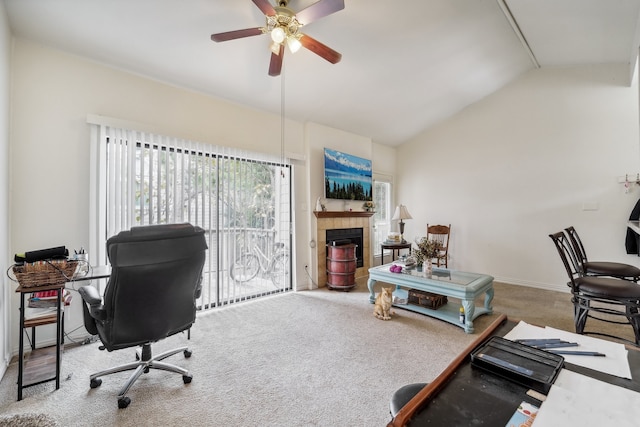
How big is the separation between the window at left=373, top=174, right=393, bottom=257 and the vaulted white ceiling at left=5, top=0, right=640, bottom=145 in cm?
162

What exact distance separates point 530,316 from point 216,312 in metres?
3.65

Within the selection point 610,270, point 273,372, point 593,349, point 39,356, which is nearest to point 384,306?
point 273,372

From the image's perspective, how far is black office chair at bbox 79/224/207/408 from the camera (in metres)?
1.64

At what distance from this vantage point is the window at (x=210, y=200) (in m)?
2.62

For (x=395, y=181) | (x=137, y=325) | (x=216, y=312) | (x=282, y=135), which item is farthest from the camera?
(x=395, y=181)

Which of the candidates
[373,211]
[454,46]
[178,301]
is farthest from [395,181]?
[178,301]

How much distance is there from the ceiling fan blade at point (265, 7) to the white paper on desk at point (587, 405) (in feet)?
8.08

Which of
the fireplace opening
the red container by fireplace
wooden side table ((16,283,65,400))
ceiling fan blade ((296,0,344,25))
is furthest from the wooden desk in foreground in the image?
the fireplace opening

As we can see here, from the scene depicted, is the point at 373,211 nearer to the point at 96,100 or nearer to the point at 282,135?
the point at 282,135

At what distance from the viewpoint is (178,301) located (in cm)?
190

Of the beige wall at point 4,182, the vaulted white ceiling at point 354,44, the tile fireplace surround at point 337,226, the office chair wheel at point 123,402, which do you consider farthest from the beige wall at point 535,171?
the beige wall at point 4,182

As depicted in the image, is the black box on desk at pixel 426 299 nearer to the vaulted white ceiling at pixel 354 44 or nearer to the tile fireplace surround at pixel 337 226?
the tile fireplace surround at pixel 337 226

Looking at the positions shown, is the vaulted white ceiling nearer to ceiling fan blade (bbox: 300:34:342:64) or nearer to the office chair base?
ceiling fan blade (bbox: 300:34:342:64)

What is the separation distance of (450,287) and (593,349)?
204 centimetres
